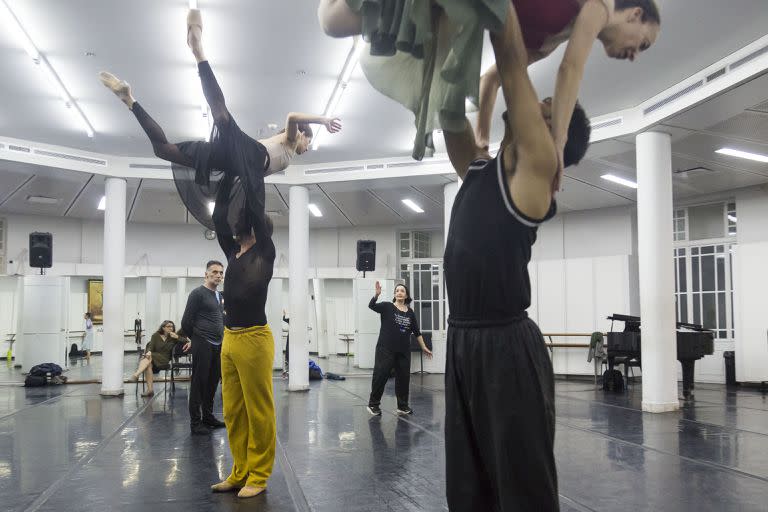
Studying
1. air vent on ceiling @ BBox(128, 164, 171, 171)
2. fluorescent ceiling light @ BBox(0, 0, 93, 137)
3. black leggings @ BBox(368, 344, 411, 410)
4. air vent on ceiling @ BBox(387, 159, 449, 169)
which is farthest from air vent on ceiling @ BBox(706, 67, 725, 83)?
air vent on ceiling @ BBox(128, 164, 171, 171)

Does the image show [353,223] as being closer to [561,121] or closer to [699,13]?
[699,13]

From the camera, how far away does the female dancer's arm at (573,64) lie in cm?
130

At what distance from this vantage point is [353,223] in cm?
1650

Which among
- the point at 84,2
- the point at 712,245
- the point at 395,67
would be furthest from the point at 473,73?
the point at 712,245

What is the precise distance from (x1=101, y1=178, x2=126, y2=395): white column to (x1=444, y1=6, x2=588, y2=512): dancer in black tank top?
32.4 ft

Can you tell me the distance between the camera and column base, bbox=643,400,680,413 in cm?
816

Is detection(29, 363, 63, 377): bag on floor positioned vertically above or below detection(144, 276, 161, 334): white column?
below

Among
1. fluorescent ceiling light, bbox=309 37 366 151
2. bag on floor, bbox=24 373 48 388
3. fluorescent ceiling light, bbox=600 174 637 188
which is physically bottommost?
bag on floor, bbox=24 373 48 388

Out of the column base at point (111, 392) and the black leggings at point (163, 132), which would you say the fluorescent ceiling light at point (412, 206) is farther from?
the black leggings at point (163, 132)

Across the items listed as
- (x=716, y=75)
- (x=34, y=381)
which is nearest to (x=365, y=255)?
(x=34, y=381)

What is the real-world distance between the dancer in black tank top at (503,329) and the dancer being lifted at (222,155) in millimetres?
1278

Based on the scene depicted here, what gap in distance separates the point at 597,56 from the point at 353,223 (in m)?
10.2

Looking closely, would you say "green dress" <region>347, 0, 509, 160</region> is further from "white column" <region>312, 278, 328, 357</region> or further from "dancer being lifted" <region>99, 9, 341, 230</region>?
"white column" <region>312, 278, 328, 357</region>

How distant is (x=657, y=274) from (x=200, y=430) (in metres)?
5.77
